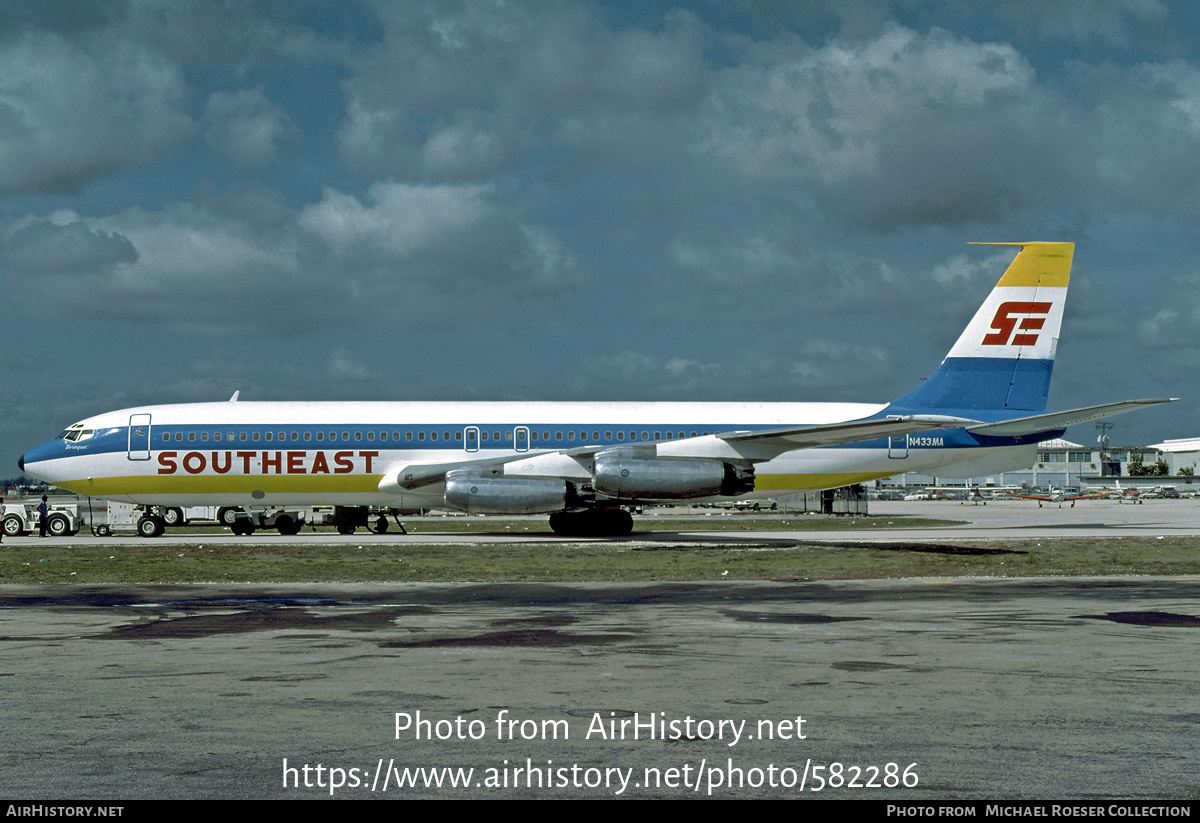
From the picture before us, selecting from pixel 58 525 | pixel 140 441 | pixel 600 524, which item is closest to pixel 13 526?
pixel 58 525

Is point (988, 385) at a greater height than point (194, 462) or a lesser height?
greater

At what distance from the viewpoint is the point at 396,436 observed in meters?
36.2

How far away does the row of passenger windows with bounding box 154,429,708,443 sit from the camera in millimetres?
35656

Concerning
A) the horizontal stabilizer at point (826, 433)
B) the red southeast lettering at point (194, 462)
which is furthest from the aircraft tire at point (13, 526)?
the horizontal stabilizer at point (826, 433)

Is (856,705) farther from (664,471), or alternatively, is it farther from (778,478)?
(778,478)

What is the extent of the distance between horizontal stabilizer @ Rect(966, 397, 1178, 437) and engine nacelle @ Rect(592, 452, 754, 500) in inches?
403

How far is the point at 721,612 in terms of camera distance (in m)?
15.4

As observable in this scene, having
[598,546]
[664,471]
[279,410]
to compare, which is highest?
[279,410]

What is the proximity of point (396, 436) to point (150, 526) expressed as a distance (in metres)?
10.1

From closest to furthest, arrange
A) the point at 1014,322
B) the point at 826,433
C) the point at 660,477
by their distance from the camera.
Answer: the point at 660,477, the point at 826,433, the point at 1014,322

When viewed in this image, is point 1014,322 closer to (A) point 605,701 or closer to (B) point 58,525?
(A) point 605,701

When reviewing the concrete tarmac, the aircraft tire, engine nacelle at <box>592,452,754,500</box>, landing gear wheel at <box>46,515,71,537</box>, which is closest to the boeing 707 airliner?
engine nacelle at <box>592,452,754,500</box>
